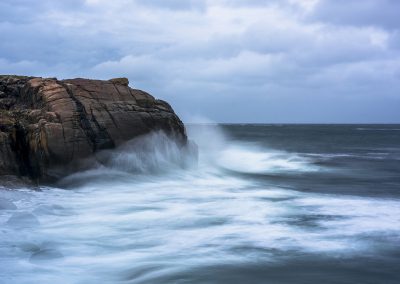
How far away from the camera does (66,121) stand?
16812mm

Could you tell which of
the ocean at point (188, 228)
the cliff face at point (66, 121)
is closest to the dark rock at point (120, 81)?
the cliff face at point (66, 121)

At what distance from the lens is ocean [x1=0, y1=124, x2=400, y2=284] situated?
7.99 m

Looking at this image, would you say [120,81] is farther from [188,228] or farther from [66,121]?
[188,228]

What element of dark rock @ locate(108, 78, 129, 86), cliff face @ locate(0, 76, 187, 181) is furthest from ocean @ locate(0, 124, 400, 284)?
dark rock @ locate(108, 78, 129, 86)

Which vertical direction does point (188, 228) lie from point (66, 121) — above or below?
below

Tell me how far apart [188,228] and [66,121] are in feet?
25.5

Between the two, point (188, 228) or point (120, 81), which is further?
point (120, 81)

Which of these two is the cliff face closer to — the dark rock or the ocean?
the dark rock

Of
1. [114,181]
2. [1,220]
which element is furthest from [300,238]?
[114,181]

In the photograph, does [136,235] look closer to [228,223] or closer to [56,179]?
[228,223]

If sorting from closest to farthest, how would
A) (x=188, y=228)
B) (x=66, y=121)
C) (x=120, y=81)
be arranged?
1. (x=188, y=228)
2. (x=66, y=121)
3. (x=120, y=81)

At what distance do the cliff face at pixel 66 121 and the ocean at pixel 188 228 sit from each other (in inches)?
27.0

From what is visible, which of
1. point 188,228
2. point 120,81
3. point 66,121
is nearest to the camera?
point 188,228

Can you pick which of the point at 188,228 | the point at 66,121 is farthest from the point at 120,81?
the point at 188,228
